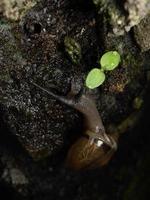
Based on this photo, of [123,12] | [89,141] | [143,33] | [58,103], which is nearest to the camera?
[123,12]

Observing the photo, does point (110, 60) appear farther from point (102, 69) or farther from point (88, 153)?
point (88, 153)

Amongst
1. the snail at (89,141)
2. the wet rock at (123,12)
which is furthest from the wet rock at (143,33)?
the snail at (89,141)

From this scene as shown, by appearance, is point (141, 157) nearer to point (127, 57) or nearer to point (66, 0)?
point (127, 57)

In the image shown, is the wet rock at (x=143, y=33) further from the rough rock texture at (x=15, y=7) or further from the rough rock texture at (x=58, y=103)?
the rough rock texture at (x=15, y=7)

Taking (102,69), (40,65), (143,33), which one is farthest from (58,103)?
(143,33)

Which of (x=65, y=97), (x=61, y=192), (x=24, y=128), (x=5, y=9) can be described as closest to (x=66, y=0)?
(x=5, y=9)

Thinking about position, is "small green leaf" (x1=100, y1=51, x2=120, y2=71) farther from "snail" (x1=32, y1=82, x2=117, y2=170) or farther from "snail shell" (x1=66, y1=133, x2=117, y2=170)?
"snail shell" (x1=66, y1=133, x2=117, y2=170)

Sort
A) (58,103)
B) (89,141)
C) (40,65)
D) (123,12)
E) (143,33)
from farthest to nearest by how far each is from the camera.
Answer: (89,141), (58,103), (40,65), (143,33), (123,12)
